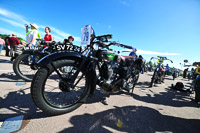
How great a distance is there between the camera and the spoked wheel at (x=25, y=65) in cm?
283

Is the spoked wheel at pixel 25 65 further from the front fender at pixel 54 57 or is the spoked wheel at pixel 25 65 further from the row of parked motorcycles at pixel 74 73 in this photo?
the front fender at pixel 54 57

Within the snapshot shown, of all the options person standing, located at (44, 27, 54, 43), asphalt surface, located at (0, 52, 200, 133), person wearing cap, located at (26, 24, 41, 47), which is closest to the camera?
asphalt surface, located at (0, 52, 200, 133)

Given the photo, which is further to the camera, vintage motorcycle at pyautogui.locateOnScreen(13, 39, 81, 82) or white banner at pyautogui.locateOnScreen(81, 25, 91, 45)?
vintage motorcycle at pyautogui.locateOnScreen(13, 39, 81, 82)

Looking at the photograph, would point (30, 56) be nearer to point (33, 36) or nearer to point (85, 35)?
point (33, 36)

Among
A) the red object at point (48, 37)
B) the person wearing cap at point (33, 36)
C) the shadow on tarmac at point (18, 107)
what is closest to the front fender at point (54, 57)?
the shadow on tarmac at point (18, 107)

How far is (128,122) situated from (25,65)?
13.3 feet

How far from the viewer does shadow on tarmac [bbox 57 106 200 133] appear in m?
1.38

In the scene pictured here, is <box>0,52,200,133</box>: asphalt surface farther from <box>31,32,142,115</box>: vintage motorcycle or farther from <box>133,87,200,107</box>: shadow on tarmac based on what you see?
<box>133,87,200,107</box>: shadow on tarmac

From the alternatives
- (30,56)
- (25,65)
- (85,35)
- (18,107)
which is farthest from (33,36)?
(18,107)

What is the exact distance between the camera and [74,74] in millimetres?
1630

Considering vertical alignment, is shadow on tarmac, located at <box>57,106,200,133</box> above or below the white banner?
below

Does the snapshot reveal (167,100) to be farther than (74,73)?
Yes

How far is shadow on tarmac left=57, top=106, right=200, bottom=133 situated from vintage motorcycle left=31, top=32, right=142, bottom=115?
0.37 metres

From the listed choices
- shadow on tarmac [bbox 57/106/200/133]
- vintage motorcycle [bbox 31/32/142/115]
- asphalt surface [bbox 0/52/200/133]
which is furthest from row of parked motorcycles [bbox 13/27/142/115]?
shadow on tarmac [bbox 57/106/200/133]
